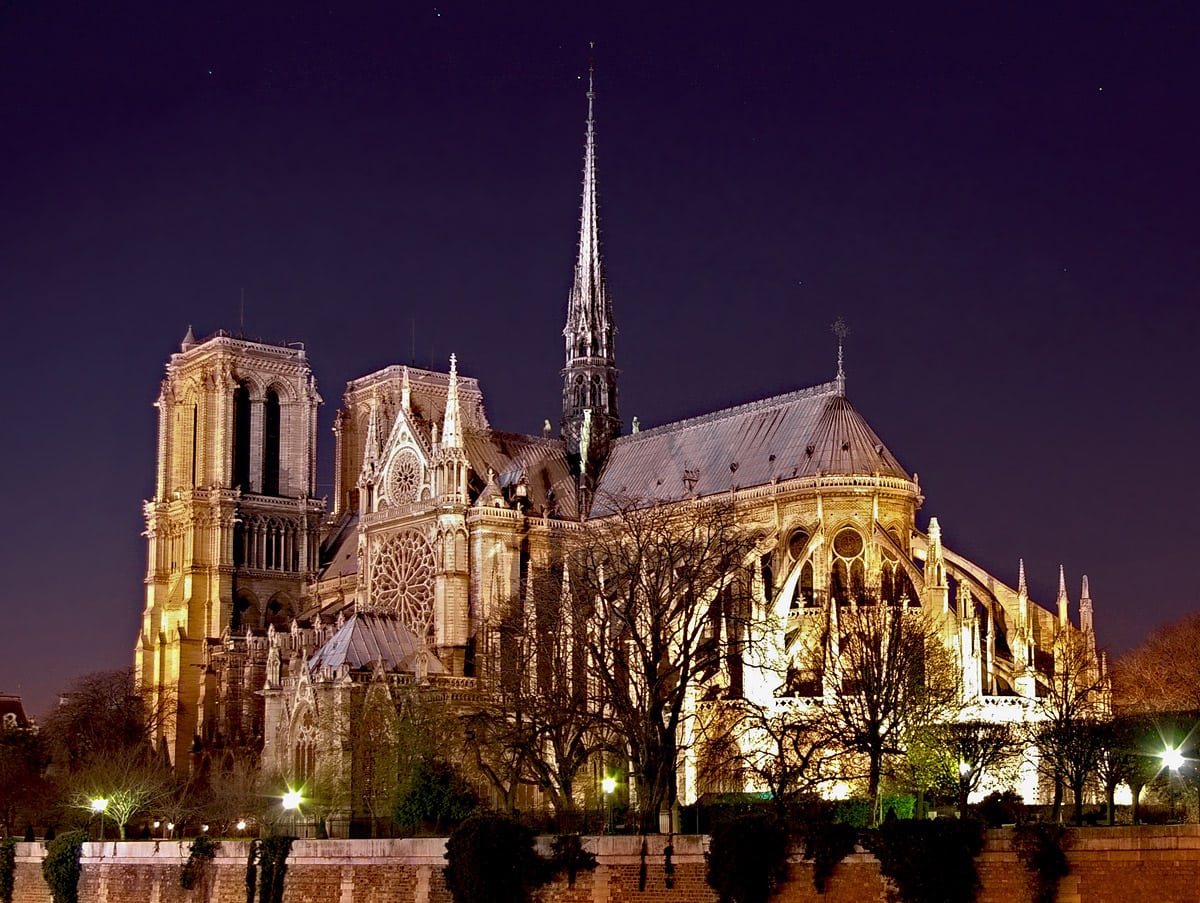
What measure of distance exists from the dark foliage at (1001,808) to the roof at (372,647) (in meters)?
25.9

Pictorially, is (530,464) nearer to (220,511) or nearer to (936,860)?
(220,511)

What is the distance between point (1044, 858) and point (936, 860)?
75.5 inches

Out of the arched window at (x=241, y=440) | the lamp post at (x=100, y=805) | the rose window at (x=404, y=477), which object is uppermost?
the arched window at (x=241, y=440)

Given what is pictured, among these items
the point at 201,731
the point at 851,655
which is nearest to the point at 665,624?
the point at 851,655

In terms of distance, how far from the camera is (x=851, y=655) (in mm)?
64812

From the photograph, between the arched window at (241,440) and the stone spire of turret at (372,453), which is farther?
the arched window at (241,440)

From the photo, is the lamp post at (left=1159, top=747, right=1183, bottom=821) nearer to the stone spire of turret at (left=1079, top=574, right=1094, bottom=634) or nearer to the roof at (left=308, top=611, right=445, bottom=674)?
the stone spire of turret at (left=1079, top=574, right=1094, bottom=634)

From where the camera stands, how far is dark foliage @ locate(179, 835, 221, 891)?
5194 centimetres

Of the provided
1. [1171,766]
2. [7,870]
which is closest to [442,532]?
[7,870]

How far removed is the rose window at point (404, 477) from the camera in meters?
87.5

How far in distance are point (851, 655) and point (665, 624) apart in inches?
404

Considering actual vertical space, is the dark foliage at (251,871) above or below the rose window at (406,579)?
below

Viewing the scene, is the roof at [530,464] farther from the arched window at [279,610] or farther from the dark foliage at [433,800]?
the dark foliage at [433,800]

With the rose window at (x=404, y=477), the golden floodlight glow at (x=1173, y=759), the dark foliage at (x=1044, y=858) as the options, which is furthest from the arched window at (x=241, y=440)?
the dark foliage at (x=1044, y=858)
